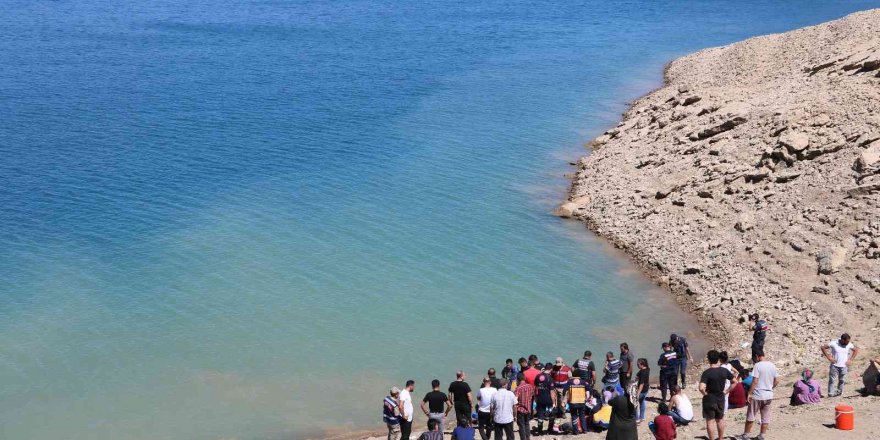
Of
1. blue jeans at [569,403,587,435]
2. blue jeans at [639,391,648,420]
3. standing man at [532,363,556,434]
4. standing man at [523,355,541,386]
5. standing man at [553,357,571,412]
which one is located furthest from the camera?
blue jeans at [639,391,648,420]

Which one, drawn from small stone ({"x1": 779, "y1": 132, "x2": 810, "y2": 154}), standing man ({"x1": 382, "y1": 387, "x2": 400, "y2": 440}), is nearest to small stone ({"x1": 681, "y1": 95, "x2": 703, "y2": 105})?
small stone ({"x1": 779, "y1": 132, "x2": 810, "y2": 154})

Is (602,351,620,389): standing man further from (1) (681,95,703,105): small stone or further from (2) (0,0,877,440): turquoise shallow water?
(1) (681,95,703,105): small stone

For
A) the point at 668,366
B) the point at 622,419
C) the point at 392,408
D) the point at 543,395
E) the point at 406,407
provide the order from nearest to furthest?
the point at 622,419, the point at 406,407, the point at 392,408, the point at 543,395, the point at 668,366

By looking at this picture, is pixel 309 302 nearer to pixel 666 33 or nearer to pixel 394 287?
pixel 394 287

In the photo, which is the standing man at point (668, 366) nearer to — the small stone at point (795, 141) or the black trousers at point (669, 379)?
the black trousers at point (669, 379)

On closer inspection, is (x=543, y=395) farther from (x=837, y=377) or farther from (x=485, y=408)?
(x=837, y=377)

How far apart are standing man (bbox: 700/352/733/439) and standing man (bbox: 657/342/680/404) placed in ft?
11.0

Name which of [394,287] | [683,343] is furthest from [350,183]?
[683,343]

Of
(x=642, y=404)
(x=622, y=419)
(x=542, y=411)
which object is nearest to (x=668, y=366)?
(x=642, y=404)

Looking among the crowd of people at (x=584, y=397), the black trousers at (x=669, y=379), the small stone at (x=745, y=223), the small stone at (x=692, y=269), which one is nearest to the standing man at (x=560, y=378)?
the crowd of people at (x=584, y=397)

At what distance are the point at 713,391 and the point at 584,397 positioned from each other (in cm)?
345

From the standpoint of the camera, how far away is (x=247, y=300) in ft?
94.6

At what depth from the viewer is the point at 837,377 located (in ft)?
60.1

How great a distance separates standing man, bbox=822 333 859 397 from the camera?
18.0 m
